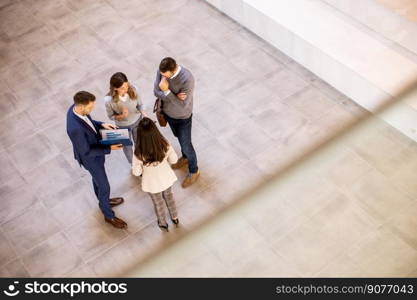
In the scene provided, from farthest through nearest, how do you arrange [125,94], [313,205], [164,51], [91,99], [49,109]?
[164,51] → [49,109] → [313,205] → [125,94] → [91,99]

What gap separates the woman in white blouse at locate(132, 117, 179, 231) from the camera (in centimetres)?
468

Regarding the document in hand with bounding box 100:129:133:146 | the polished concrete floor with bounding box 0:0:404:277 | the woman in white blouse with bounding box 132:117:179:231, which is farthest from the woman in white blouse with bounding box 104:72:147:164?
the polished concrete floor with bounding box 0:0:404:277

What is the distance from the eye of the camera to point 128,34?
8.05 metres

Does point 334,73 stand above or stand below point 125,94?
below

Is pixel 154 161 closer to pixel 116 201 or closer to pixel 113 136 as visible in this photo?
pixel 113 136

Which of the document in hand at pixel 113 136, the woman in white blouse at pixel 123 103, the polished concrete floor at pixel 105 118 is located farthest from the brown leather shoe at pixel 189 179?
the document in hand at pixel 113 136

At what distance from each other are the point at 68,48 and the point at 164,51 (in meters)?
1.37

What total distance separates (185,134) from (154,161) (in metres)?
0.96

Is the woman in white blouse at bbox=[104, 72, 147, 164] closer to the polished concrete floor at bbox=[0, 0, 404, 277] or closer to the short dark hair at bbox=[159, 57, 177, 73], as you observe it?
the short dark hair at bbox=[159, 57, 177, 73]

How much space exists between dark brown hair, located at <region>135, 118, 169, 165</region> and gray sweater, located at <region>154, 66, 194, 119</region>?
2.27ft

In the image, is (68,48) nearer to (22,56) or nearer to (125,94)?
(22,56)

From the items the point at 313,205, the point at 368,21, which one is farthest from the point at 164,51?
the point at 313,205

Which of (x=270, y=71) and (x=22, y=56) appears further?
(x=22, y=56)

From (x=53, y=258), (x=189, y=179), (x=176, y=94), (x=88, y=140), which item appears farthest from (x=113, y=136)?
(x=53, y=258)
